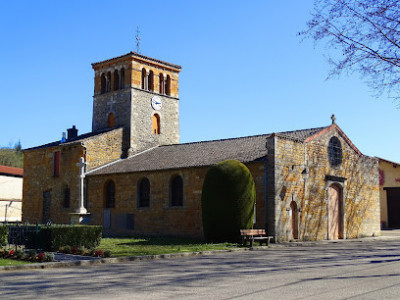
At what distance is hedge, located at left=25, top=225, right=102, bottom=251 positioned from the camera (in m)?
17.1

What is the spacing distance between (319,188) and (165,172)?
9.07 m

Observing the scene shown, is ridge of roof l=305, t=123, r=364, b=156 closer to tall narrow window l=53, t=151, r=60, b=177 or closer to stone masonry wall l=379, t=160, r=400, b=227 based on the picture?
stone masonry wall l=379, t=160, r=400, b=227

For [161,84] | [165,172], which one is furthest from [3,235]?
[161,84]

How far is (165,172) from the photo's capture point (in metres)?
28.0

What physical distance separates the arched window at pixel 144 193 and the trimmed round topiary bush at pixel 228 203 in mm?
7507

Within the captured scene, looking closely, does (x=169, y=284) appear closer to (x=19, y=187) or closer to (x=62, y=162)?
(x=62, y=162)

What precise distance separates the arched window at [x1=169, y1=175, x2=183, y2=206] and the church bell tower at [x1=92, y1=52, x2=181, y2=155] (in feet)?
25.6

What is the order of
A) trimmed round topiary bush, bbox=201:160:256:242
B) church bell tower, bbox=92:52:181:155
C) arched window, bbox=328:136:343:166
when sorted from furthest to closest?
church bell tower, bbox=92:52:181:155 → arched window, bbox=328:136:343:166 → trimmed round topiary bush, bbox=201:160:256:242

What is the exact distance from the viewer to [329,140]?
2825 cm

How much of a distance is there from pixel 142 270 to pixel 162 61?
28189 millimetres

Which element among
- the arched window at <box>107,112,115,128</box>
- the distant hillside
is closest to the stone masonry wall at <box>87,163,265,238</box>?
the arched window at <box>107,112,115,128</box>

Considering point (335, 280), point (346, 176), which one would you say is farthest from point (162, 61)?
point (335, 280)

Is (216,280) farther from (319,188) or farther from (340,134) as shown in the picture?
(340,134)

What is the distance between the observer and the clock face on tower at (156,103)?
1474 inches
